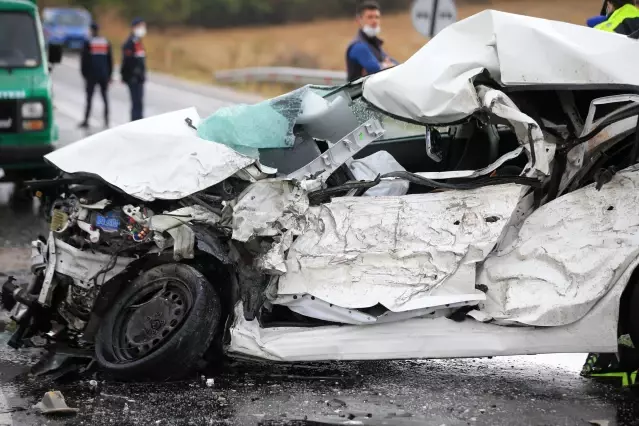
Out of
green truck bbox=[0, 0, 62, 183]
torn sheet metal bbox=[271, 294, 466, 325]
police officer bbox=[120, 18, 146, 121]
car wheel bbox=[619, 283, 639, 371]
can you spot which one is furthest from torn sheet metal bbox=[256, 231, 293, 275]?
police officer bbox=[120, 18, 146, 121]

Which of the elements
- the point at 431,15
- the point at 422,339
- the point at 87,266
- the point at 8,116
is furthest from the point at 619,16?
the point at 8,116

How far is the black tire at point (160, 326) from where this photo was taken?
4.88m

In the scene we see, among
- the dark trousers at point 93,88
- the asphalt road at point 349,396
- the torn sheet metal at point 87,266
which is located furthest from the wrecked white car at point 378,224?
the dark trousers at point 93,88

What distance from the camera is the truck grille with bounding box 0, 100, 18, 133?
10.4 meters

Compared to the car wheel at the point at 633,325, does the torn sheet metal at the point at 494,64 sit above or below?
above

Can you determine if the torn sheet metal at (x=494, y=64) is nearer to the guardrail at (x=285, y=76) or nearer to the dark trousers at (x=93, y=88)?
the dark trousers at (x=93, y=88)

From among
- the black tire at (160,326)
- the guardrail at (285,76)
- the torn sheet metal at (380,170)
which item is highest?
the torn sheet metal at (380,170)

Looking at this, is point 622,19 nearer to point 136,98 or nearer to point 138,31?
point 138,31

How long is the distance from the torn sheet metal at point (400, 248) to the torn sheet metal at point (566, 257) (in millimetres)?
137

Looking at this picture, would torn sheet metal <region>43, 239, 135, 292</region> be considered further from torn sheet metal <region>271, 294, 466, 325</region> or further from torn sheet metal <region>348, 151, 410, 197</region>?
torn sheet metal <region>348, 151, 410, 197</region>

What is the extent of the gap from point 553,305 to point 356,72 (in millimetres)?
6027

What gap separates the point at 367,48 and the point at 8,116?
3.97m

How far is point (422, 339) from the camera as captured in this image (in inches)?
189

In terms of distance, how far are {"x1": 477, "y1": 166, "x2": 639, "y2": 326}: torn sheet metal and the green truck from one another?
695 centimetres
